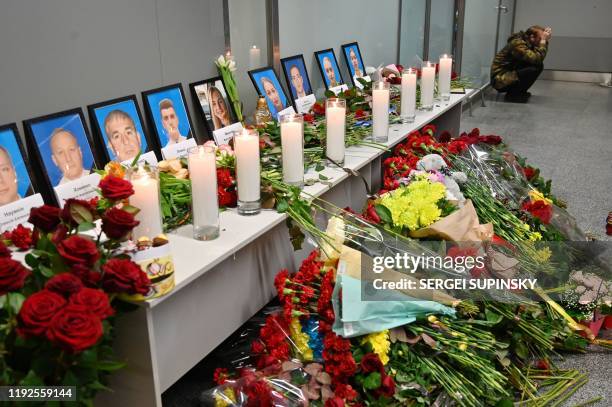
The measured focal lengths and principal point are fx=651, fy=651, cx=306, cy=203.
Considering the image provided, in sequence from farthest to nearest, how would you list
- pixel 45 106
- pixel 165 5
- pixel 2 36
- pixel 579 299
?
pixel 165 5
pixel 579 299
pixel 45 106
pixel 2 36

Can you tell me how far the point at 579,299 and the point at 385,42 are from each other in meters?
2.93

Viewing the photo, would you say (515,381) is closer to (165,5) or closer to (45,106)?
(45,106)

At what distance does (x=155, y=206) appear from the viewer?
5.03 ft

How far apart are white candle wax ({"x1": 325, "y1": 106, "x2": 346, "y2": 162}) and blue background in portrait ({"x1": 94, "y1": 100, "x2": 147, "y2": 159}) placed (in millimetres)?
675

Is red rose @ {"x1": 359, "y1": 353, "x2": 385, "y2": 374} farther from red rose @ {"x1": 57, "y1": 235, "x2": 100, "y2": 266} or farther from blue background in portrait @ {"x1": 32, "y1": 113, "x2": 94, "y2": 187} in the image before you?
blue background in portrait @ {"x1": 32, "y1": 113, "x2": 94, "y2": 187}

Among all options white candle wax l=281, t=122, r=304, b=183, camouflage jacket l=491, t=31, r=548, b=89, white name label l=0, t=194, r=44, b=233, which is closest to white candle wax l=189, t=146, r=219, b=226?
white candle wax l=281, t=122, r=304, b=183

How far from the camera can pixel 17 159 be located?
1874 millimetres

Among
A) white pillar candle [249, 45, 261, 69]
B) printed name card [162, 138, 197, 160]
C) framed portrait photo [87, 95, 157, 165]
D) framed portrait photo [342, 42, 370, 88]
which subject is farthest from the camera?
framed portrait photo [342, 42, 370, 88]

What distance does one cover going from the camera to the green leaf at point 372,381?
1.61m

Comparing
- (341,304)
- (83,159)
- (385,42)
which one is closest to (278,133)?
(83,159)

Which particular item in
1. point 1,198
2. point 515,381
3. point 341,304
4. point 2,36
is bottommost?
point 515,381

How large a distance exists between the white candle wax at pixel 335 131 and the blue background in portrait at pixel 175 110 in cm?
65

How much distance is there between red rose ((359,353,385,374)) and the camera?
1623 mm

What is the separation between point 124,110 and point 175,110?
0.28 m
